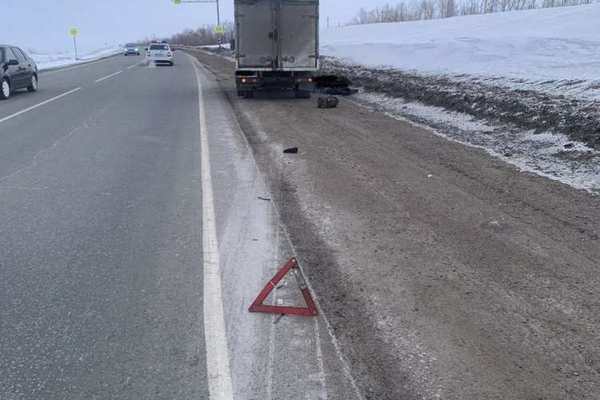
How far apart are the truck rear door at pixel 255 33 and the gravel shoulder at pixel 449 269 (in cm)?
912

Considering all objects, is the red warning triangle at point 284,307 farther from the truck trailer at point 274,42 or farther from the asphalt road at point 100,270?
the truck trailer at point 274,42

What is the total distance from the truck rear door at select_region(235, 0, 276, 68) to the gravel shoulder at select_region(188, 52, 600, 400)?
9125mm

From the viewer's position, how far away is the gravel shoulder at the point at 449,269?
3.18 metres

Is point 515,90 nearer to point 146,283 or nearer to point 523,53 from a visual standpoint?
point 523,53

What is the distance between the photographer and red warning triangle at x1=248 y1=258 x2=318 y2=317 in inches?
152

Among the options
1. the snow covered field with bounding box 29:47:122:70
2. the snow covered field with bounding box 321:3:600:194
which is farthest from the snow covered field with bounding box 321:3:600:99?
the snow covered field with bounding box 29:47:122:70

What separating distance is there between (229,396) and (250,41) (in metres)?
15.4

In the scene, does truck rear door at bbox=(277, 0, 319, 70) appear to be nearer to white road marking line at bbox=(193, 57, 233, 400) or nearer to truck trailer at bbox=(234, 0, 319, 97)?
truck trailer at bbox=(234, 0, 319, 97)

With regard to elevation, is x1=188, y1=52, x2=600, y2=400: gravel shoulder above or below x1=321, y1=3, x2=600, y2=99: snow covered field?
below

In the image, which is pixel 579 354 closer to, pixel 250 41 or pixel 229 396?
pixel 229 396

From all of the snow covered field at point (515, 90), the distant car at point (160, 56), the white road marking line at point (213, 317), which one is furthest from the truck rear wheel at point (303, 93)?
the distant car at point (160, 56)

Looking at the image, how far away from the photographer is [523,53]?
60.3 feet

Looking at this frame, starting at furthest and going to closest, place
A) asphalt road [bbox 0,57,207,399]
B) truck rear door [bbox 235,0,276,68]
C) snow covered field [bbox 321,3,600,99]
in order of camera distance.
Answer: truck rear door [bbox 235,0,276,68]
snow covered field [bbox 321,3,600,99]
asphalt road [bbox 0,57,207,399]

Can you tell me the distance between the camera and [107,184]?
23.8ft
